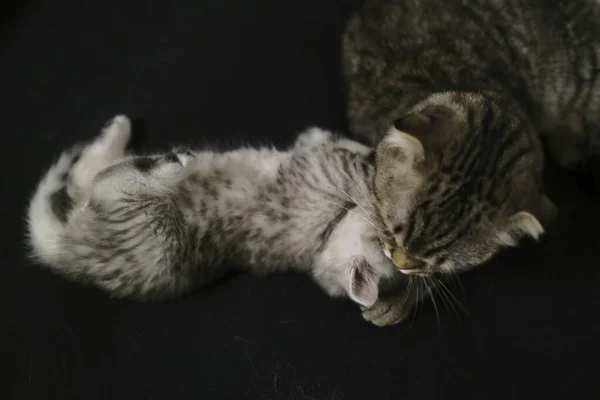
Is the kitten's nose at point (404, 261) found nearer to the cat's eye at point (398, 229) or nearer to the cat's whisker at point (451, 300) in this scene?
the cat's eye at point (398, 229)

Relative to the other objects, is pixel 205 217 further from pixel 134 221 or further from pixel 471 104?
pixel 471 104

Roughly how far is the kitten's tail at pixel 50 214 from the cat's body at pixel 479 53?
39.2 inches

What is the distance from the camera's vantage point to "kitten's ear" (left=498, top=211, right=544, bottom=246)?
3.47 feet

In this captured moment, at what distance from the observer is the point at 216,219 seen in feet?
4.91

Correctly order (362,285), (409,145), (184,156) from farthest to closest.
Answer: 1. (184,156)
2. (362,285)
3. (409,145)

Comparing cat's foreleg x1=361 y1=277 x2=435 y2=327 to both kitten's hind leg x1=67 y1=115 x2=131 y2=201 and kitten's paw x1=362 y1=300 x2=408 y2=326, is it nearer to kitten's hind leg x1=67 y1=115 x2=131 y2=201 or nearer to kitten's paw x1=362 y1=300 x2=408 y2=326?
kitten's paw x1=362 y1=300 x2=408 y2=326

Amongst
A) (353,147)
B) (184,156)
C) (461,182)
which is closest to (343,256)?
(353,147)

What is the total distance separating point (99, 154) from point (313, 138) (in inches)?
28.3

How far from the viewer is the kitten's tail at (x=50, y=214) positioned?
1433mm

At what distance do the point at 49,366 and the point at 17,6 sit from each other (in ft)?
4.46

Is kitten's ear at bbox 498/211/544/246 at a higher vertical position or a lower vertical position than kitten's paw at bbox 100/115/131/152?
lower

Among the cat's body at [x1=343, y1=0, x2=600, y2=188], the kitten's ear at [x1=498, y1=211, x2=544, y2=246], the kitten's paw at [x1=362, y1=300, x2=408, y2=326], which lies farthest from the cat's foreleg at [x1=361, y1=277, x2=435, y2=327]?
the cat's body at [x1=343, y1=0, x2=600, y2=188]

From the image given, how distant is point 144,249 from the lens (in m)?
1.39

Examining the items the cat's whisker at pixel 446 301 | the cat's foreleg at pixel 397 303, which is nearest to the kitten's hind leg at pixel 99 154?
the cat's foreleg at pixel 397 303
